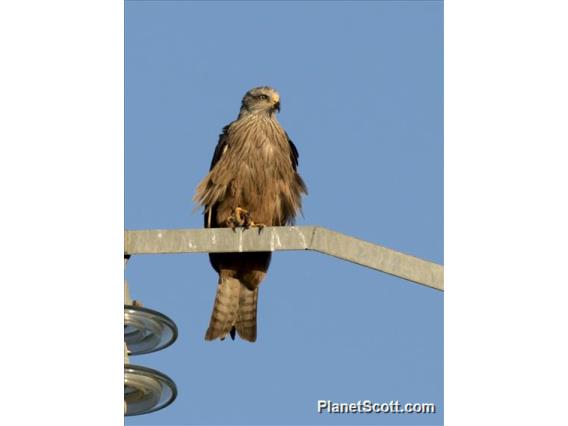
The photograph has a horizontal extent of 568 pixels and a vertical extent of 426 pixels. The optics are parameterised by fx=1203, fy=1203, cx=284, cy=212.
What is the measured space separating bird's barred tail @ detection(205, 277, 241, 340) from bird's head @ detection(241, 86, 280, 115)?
4.85 ft

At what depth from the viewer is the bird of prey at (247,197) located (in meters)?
8.81

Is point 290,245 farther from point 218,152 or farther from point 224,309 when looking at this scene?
point 218,152

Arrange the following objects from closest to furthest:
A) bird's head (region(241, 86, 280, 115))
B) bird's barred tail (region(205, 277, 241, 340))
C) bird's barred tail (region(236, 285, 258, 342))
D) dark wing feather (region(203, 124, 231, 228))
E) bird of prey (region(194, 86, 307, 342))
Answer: bird's barred tail (region(205, 277, 241, 340)), bird's barred tail (region(236, 285, 258, 342)), bird of prey (region(194, 86, 307, 342)), dark wing feather (region(203, 124, 231, 228)), bird's head (region(241, 86, 280, 115))

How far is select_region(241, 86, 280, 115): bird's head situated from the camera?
9.59 metres

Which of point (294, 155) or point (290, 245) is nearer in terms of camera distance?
point (290, 245)

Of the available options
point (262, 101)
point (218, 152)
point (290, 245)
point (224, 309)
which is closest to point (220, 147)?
point (218, 152)

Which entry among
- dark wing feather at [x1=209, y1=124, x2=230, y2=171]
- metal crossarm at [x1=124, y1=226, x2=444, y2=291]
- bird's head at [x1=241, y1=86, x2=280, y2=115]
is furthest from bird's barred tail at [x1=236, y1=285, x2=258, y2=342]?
metal crossarm at [x1=124, y1=226, x2=444, y2=291]

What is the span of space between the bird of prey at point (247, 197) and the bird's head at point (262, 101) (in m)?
0.33

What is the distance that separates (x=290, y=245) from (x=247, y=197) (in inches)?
159

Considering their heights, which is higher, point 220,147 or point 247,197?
point 220,147

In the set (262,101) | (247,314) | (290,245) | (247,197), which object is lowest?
(290,245)

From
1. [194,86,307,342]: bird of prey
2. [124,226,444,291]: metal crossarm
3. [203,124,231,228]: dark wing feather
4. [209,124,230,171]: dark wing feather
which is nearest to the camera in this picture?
[124,226,444,291]: metal crossarm

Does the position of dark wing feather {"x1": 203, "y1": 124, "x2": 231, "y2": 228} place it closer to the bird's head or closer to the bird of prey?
the bird of prey

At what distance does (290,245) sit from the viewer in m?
4.91
